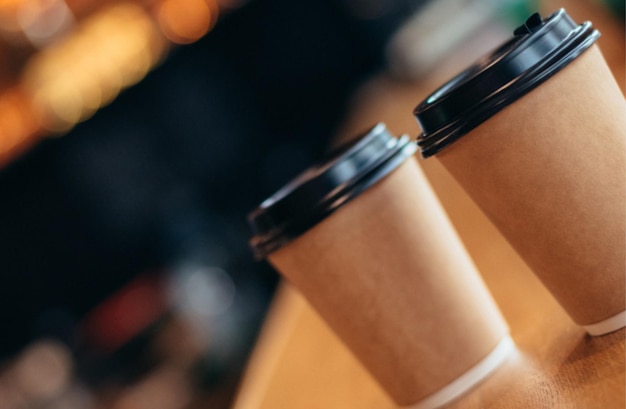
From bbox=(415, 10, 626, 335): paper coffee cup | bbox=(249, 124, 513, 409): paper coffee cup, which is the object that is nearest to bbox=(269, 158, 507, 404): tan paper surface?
bbox=(249, 124, 513, 409): paper coffee cup

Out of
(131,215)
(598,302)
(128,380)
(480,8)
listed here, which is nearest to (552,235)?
(598,302)

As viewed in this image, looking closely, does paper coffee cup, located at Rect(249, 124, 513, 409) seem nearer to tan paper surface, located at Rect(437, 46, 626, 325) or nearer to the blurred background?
tan paper surface, located at Rect(437, 46, 626, 325)

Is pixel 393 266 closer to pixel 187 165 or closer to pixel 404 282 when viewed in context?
pixel 404 282

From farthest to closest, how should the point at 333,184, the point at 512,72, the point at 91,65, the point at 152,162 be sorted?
the point at 152,162, the point at 91,65, the point at 333,184, the point at 512,72

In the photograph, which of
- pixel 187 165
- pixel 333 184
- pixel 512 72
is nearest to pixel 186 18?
pixel 187 165

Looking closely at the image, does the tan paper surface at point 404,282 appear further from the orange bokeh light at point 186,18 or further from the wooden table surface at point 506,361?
the orange bokeh light at point 186,18

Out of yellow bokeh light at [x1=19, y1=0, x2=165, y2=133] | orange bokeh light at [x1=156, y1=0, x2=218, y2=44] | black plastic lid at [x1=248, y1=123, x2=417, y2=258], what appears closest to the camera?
black plastic lid at [x1=248, y1=123, x2=417, y2=258]

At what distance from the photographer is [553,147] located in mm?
554

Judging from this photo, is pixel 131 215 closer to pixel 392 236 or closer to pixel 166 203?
pixel 166 203

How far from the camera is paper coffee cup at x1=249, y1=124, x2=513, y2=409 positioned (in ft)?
2.27

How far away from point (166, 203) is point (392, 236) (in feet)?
9.11

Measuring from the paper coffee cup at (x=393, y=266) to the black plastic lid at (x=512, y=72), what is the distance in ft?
0.44

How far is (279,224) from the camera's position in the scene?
72 cm

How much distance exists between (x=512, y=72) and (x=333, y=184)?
0.21 meters
